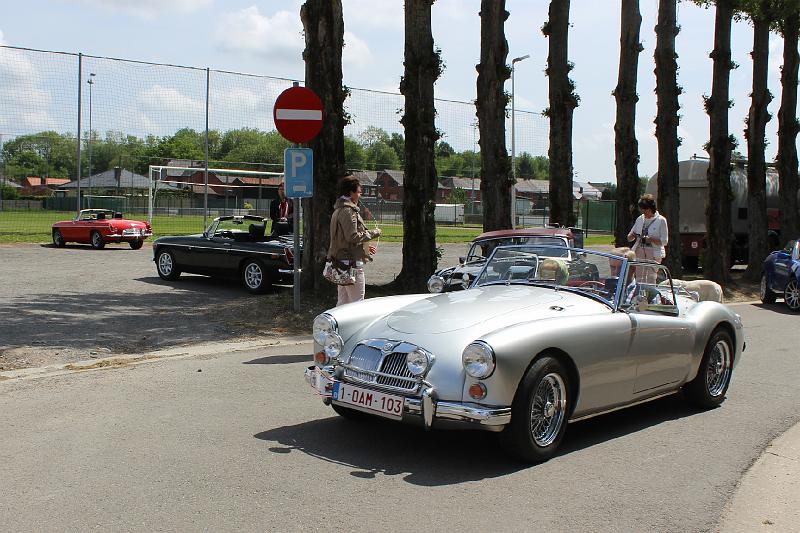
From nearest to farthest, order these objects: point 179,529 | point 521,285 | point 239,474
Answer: point 179,529, point 239,474, point 521,285

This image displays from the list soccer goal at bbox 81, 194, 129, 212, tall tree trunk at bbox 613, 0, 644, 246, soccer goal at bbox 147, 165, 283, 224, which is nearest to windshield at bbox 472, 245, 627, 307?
Result: tall tree trunk at bbox 613, 0, 644, 246

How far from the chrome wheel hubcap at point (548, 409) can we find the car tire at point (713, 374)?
2.03 meters

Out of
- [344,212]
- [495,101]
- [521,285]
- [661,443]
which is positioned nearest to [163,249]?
[495,101]

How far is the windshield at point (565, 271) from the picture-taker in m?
6.60

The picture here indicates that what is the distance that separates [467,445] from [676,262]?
1482 centimetres

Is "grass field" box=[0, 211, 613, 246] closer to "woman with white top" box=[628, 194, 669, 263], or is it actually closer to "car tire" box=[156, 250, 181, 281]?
"car tire" box=[156, 250, 181, 281]

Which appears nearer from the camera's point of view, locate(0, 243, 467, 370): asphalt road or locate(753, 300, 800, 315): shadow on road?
locate(0, 243, 467, 370): asphalt road

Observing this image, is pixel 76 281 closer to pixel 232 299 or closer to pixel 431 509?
pixel 232 299

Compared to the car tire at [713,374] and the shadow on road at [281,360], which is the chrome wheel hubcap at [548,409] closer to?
the car tire at [713,374]

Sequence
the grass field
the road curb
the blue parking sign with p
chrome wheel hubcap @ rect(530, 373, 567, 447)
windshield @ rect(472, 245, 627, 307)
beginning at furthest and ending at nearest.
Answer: the grass field, the blue parking sign with p, the road curb, windshield @ rect(472, 245, 627, 307), chrome wheel hubcap @ rect(530, 373, 567, 447)

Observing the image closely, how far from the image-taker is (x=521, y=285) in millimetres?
6832

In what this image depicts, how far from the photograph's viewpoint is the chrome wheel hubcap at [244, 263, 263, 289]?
15.0 m

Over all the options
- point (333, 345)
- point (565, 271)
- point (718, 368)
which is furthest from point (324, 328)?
point (718, 368)

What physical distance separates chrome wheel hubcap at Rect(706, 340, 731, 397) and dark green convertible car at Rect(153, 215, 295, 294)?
28.4ft
